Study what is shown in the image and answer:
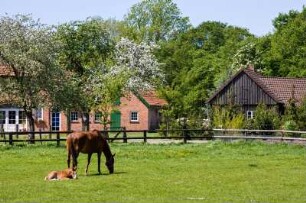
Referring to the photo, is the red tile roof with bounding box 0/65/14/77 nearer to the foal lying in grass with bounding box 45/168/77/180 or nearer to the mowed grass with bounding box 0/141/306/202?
the mowed grass with bounding box 0/141/306/202

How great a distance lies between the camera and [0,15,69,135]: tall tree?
41.2 metres

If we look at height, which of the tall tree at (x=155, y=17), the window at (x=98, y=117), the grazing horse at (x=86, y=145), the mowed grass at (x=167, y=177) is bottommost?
the mowed grass at (x=167, y=177)

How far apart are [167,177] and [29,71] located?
21992 millimetres

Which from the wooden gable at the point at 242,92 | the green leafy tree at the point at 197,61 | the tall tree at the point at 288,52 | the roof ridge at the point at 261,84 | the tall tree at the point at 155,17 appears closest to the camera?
the roof ridge at the point at 261,84

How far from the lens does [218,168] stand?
2453 cm

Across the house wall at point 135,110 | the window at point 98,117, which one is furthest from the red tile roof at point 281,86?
the window at point 98,117

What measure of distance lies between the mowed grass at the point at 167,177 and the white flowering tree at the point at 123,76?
53.3 feet

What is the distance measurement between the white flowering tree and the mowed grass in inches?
640

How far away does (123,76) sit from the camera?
54281mm

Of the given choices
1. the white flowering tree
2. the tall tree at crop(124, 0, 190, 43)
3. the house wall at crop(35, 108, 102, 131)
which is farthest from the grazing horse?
the tall tree at crop(124, 0, 190, 43)

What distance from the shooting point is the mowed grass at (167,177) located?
1623 cm

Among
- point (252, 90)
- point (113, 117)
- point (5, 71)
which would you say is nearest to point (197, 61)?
point (113, 117)

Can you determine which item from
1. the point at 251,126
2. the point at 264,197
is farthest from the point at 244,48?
the point at 264,197

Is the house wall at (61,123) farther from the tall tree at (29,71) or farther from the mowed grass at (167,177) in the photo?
the mowed grass at (167,177)
